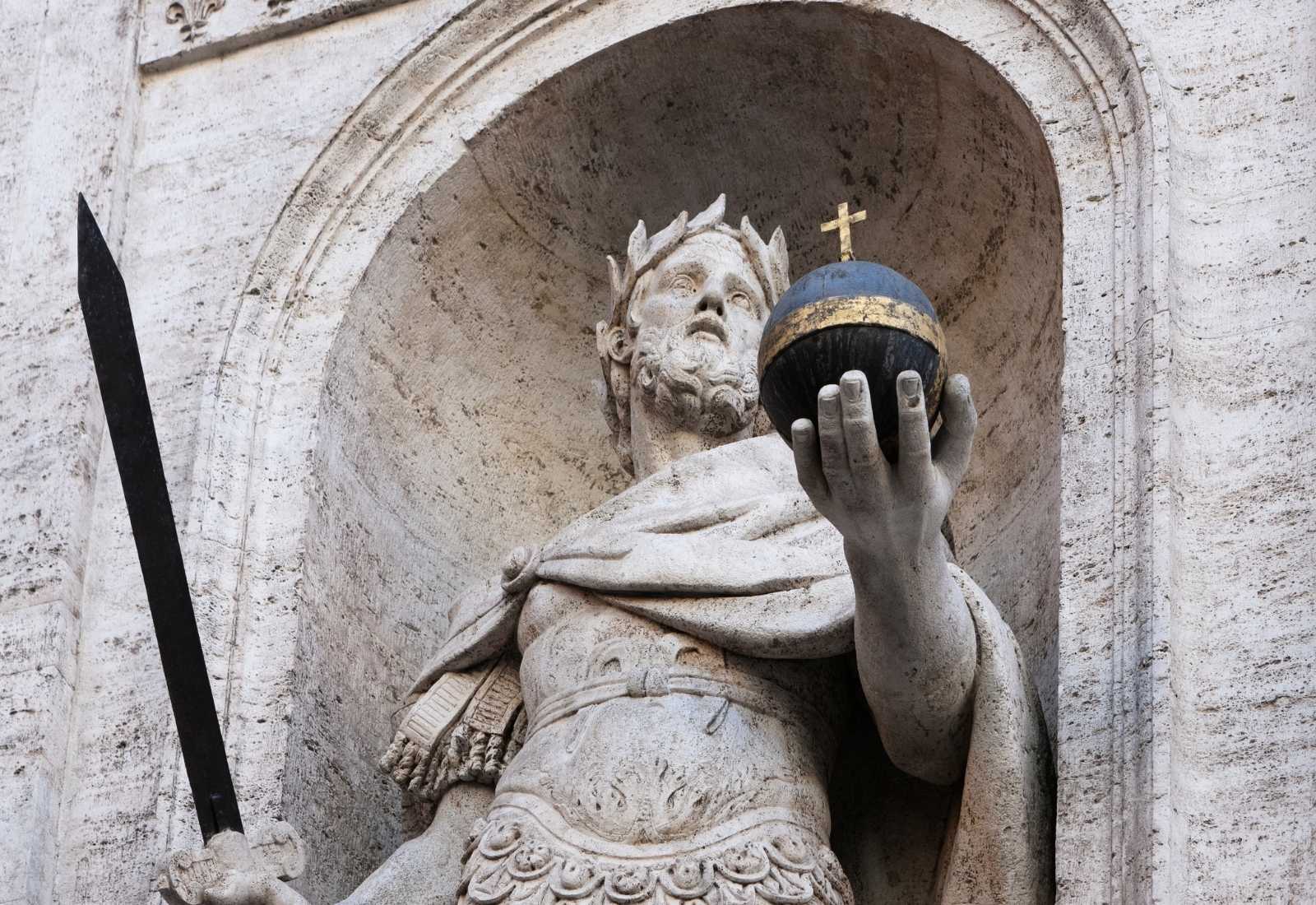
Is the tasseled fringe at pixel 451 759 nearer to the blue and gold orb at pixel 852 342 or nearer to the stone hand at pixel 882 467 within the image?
the stone hand at pixel 882 467

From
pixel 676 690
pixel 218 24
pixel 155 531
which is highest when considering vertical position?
pixel 218 24

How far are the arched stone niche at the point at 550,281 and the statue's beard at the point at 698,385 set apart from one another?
26.6 inches

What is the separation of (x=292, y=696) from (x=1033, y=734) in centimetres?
170

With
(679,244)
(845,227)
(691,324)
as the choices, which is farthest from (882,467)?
(679,244)

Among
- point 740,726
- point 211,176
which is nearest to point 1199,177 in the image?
point 740,726

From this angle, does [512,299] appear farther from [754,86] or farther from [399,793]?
[399,793]

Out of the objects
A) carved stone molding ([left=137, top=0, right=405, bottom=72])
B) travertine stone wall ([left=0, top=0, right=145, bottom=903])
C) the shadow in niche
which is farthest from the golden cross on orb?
carved stone molding ([left=137, top=0, right=405, bottom=72])

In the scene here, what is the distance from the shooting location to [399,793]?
6.20 metres

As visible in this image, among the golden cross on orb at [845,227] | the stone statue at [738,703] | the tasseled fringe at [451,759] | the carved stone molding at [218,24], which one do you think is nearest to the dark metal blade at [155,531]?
the stone statue at [738,703]

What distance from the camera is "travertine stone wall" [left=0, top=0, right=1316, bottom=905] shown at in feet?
16.5

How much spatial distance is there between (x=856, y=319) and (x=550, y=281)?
2816mm

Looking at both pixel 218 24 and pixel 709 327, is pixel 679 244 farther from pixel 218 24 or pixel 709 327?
pixel 218 24

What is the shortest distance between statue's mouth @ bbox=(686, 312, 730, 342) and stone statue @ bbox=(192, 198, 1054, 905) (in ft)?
0.22

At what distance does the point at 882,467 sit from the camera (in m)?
4.46
